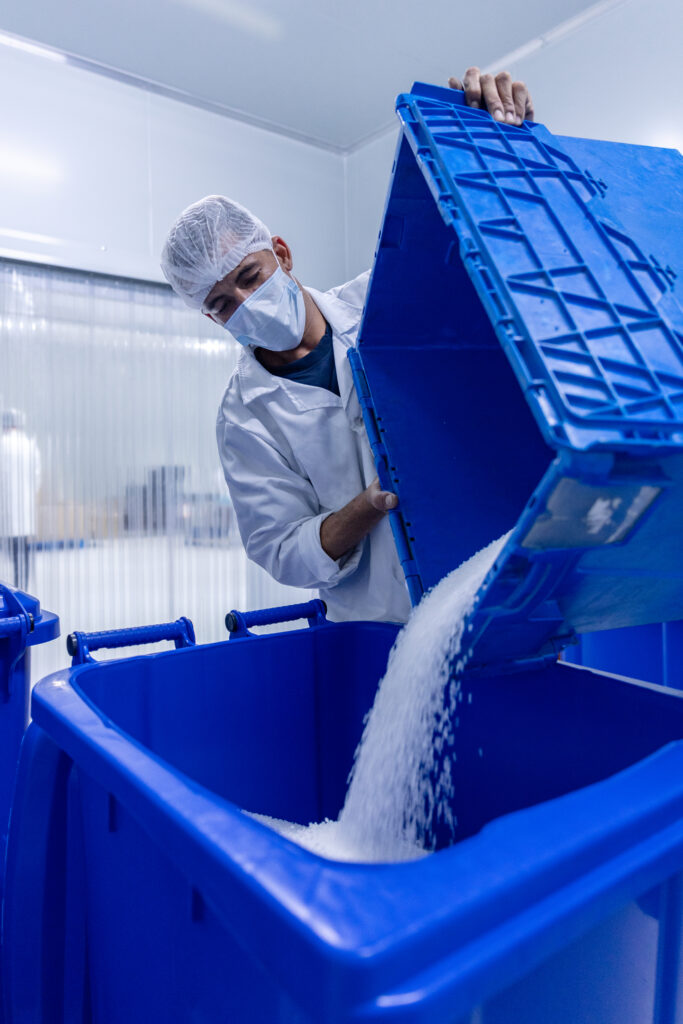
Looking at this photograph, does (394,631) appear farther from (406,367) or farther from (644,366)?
(644,366)

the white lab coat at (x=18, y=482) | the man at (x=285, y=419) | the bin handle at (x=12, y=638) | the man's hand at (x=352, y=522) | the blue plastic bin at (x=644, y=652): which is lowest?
the blue plastic bin at (x=644, y=652)

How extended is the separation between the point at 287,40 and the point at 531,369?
2.44 meters

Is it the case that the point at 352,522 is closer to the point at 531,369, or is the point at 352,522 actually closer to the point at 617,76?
the point at 531,369

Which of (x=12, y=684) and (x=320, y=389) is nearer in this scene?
(x=12, y=684)

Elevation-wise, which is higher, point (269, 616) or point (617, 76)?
point (617, 76)

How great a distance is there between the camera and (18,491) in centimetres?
254

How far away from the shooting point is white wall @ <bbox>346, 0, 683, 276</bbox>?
7.07ft

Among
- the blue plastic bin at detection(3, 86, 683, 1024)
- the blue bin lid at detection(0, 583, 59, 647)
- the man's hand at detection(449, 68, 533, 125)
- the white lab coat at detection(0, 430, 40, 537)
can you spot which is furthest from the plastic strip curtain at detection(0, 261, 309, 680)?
the man's hand at detection(449, 68, 533, 125)

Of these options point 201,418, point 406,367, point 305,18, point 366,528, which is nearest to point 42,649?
point 201,418

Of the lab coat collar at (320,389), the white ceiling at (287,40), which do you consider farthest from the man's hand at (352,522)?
the white ceiling at (287,40)

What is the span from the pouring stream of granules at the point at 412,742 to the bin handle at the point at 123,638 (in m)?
0.27

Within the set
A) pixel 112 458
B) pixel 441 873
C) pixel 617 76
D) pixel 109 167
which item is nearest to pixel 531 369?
pixel 441 873

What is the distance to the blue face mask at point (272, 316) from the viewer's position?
4.26 feet

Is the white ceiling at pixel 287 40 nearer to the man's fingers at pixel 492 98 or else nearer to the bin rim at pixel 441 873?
the man's fingers at pixel 492 98
